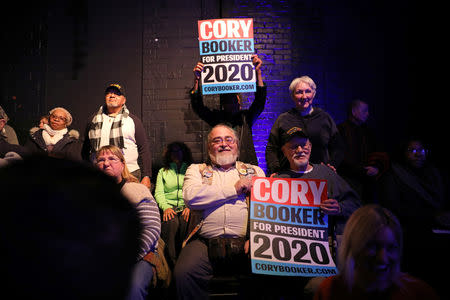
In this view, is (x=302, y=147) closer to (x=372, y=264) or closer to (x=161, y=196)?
(x=372, y=264)

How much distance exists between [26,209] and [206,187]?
271cm

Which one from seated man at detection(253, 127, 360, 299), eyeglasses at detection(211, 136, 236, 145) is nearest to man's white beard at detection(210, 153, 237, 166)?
eyeglasses at detection(211, 136, 236, 145)

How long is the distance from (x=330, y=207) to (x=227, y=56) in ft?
8.05

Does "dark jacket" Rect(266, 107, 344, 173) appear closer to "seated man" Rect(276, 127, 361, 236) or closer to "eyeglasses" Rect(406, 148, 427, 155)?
"seated man" Rect(276, 127, 361, 236)

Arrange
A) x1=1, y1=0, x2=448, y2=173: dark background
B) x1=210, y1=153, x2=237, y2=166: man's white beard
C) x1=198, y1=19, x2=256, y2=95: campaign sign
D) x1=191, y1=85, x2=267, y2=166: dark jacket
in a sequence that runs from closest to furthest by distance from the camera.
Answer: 1. x1=210, y1=153, x2=237, y2=166: man's white beard
2. x1=198, y1=19, x2=256, y2=95: campaign sign
3. x1=191, y1=85, x2=267, y2=166: dark jacket
4. x1=1, y1=0, x2=448, y2=173: dark background

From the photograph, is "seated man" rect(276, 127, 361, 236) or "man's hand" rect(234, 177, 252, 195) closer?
"seated man" rect(276, 127, 361, 236)

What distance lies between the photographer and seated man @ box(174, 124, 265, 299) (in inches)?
111

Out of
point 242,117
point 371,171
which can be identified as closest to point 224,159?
point 242,117

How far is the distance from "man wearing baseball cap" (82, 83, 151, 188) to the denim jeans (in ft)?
5.10

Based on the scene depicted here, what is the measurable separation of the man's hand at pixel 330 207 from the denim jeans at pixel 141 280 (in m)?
1.48

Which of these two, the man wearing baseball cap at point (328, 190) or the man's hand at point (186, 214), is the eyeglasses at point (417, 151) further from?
the man's hand at point (186, 214)

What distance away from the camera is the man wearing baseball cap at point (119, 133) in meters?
4.25

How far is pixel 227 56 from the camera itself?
14.4ft

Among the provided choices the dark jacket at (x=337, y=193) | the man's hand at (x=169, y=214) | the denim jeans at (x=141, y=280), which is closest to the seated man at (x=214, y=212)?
the denim jeans at (x=141, y=280)
